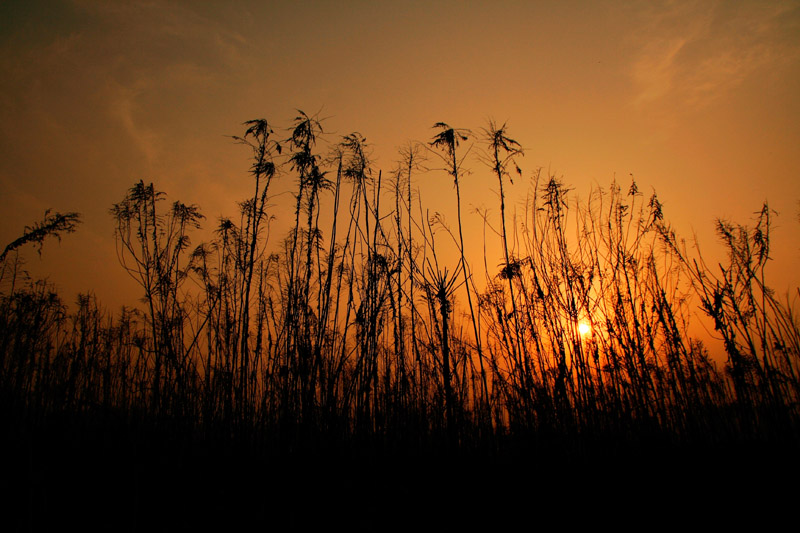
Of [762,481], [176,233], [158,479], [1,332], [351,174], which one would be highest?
[351,174]

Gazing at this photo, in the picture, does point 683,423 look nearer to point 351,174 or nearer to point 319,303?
point 319,303

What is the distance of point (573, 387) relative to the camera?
9.11 ft

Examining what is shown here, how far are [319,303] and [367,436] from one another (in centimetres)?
104

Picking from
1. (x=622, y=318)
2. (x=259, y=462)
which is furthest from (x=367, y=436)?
(x=622, y=318)

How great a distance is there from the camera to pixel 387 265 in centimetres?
267

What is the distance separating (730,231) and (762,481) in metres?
1.89

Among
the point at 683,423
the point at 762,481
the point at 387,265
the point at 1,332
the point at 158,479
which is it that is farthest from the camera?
the point at 1,332

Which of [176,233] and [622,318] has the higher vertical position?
[176,233]

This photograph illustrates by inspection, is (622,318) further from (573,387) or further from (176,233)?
(176,233)

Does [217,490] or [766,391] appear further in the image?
[766,391]

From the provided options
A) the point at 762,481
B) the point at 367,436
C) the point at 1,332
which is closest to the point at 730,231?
the point at 762,481

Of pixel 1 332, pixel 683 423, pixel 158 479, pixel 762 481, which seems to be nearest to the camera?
pixel 762 481

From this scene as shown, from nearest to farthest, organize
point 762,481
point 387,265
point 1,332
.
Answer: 1. point 762,481
2. point 387,265
3. point 1,332

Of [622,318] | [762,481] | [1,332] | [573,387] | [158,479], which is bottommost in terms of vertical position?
[762,481]
